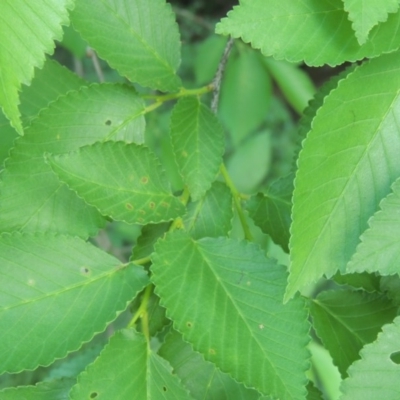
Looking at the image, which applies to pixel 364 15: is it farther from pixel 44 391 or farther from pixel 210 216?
Answer: pixel 44 391

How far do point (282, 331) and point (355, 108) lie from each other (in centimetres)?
25

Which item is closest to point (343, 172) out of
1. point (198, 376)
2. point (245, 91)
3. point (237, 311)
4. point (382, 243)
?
point (382, 243)

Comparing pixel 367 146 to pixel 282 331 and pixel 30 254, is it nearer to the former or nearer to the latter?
pixel 282 331

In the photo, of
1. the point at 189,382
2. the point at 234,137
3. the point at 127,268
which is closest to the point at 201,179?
the point at 127,268

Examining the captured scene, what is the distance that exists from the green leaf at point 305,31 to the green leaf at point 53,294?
11.6 inches

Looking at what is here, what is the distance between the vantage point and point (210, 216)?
2.64 ft

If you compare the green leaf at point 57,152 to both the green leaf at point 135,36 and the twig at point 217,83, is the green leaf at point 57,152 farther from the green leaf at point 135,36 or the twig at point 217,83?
the twig at point 217,83

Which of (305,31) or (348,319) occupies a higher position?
(305,31)

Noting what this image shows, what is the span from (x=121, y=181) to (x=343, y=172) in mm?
253

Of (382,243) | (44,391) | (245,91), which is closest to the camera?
(382,243)

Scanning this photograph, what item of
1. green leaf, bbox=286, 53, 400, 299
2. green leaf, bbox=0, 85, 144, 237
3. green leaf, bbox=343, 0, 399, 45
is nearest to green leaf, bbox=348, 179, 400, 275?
green leaf, bbox=286, 53, 400, 299

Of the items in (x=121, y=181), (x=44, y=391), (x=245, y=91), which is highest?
(x=121, y=181)

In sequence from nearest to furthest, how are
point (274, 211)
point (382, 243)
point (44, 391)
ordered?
point (382, 243) < point (44, 391) < point (274, 211)

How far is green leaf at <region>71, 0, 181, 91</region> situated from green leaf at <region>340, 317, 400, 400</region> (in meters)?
0.41
